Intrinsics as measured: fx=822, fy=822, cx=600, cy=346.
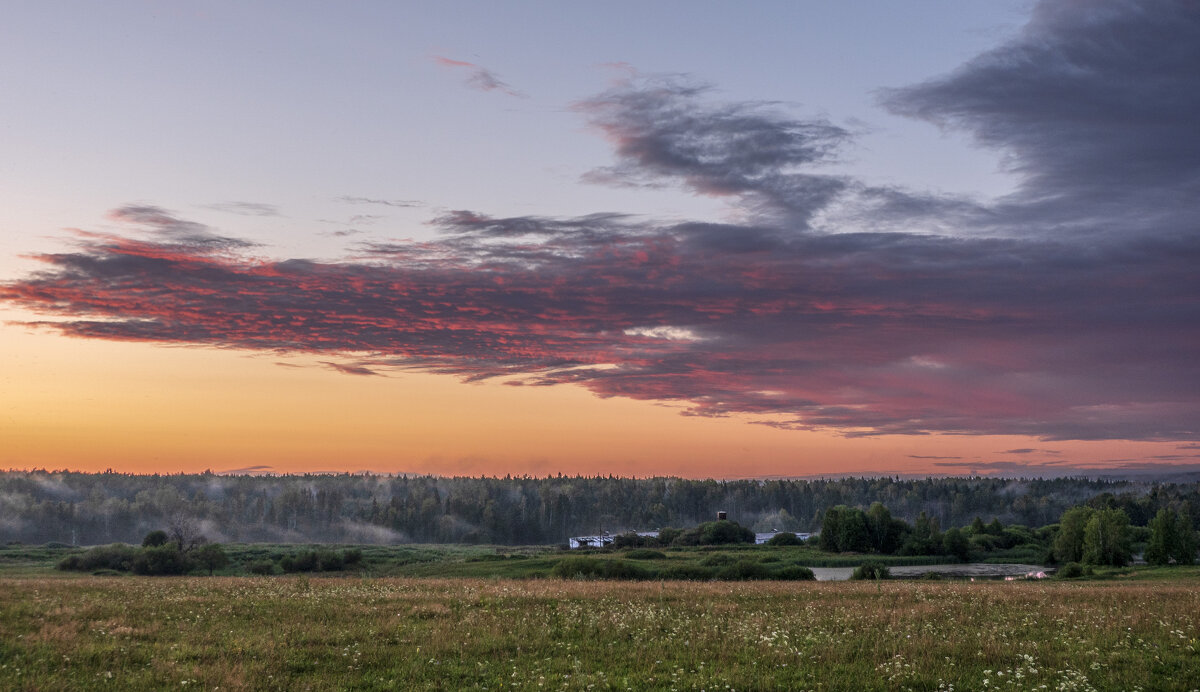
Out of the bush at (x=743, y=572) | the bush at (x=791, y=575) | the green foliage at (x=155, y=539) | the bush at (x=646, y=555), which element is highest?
the bush at (x=743, y=572)

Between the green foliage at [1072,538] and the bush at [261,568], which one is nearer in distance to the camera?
the bush at [261,568]

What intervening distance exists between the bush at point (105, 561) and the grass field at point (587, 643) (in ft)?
175

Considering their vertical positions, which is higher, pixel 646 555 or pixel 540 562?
pixel 540 562

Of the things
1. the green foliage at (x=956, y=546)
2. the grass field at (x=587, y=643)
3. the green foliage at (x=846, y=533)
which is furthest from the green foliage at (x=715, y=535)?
the grass field at (x=587, y=643)

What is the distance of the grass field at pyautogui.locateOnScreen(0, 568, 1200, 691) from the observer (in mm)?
17078

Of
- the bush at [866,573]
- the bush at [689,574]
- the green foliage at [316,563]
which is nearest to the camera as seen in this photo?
the bush at [689,574]

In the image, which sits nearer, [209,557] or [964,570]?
[209,557]

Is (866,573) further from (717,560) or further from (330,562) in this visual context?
(330,562)

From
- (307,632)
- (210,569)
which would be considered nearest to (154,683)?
(307,632)

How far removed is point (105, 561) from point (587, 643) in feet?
256

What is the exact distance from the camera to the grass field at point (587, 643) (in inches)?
672

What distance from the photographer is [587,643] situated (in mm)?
21344

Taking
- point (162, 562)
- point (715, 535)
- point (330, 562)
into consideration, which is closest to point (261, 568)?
point (330, 562)

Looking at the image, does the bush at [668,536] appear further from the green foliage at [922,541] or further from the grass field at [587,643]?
the grass field at [587,643]
